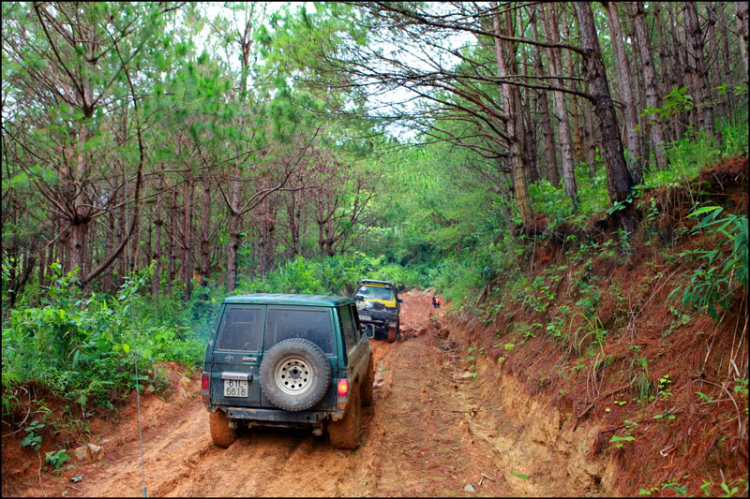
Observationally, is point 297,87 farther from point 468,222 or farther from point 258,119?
point 468,222

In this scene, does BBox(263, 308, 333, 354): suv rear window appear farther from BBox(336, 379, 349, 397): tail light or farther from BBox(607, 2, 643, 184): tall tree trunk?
BBox(607, 2, 643, 184): tall tree trunk

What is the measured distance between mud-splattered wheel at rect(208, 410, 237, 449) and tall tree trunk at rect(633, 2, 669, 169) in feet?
25.7

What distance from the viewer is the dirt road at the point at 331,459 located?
4.52 metres

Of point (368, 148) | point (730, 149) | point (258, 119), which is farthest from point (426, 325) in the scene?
point (730, 149)

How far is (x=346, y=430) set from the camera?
539 centimetres

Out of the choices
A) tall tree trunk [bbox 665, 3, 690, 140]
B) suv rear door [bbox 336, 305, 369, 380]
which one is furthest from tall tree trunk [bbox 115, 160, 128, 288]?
tall tree trunk [bbox 665, 3, 690, 140]

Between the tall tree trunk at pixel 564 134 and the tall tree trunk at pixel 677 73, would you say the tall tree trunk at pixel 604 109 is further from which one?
the tall tree trunk at pixel 677 73

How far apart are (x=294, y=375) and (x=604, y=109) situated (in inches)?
257

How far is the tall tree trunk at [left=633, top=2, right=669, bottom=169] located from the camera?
7945 mm

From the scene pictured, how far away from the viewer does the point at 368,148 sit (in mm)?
10648

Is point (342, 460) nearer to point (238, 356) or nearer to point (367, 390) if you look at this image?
point (238, 356)

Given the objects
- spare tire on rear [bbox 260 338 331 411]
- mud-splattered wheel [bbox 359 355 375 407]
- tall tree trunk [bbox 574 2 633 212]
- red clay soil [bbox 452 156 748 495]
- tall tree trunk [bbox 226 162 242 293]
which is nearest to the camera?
red clay soil [bbox 452 156 748 495]

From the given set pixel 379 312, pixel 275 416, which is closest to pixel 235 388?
pixel 275 416

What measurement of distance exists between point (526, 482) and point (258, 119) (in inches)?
339
